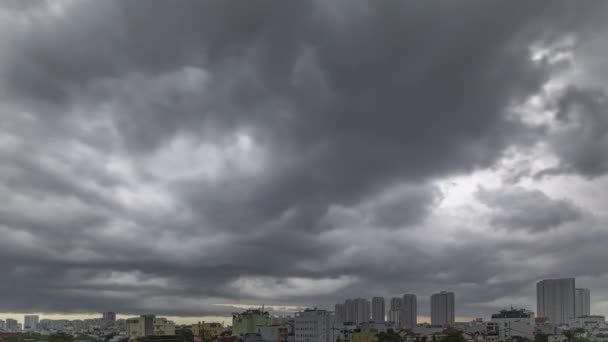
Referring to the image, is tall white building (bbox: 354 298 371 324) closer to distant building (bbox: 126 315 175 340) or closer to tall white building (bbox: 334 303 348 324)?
tall white building (bbox: 334 303 348 324)

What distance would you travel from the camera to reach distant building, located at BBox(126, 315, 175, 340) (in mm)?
112812

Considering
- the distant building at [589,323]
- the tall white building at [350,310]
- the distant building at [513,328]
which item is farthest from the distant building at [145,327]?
the distant building at [589,323]

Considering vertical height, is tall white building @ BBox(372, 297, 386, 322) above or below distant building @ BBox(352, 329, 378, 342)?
below

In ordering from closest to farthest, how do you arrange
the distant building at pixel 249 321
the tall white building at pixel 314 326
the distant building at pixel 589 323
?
the tall white building at pixel 314 326
the distant building at pixel 249 321
the distant building at pixel 589 323

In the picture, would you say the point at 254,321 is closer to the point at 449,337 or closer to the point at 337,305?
the point at 449,337

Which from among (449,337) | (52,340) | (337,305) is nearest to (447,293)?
(337,305)

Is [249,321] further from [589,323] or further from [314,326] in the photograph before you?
[589,323]

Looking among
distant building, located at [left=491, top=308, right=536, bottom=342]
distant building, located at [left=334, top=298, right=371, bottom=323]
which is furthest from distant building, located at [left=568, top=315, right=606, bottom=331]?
distant building, located at [left=334, top=298, right=371, bottom=323]

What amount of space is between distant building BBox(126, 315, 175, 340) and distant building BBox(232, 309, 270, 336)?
1482 centimetres

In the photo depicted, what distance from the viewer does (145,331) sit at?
113m

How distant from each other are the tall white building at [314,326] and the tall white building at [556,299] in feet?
317

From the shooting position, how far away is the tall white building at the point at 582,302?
560 ft

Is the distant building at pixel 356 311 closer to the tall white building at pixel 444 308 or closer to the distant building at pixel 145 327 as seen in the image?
the tall white building at pixel 444 308

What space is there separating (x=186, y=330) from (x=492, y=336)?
2465 inches
